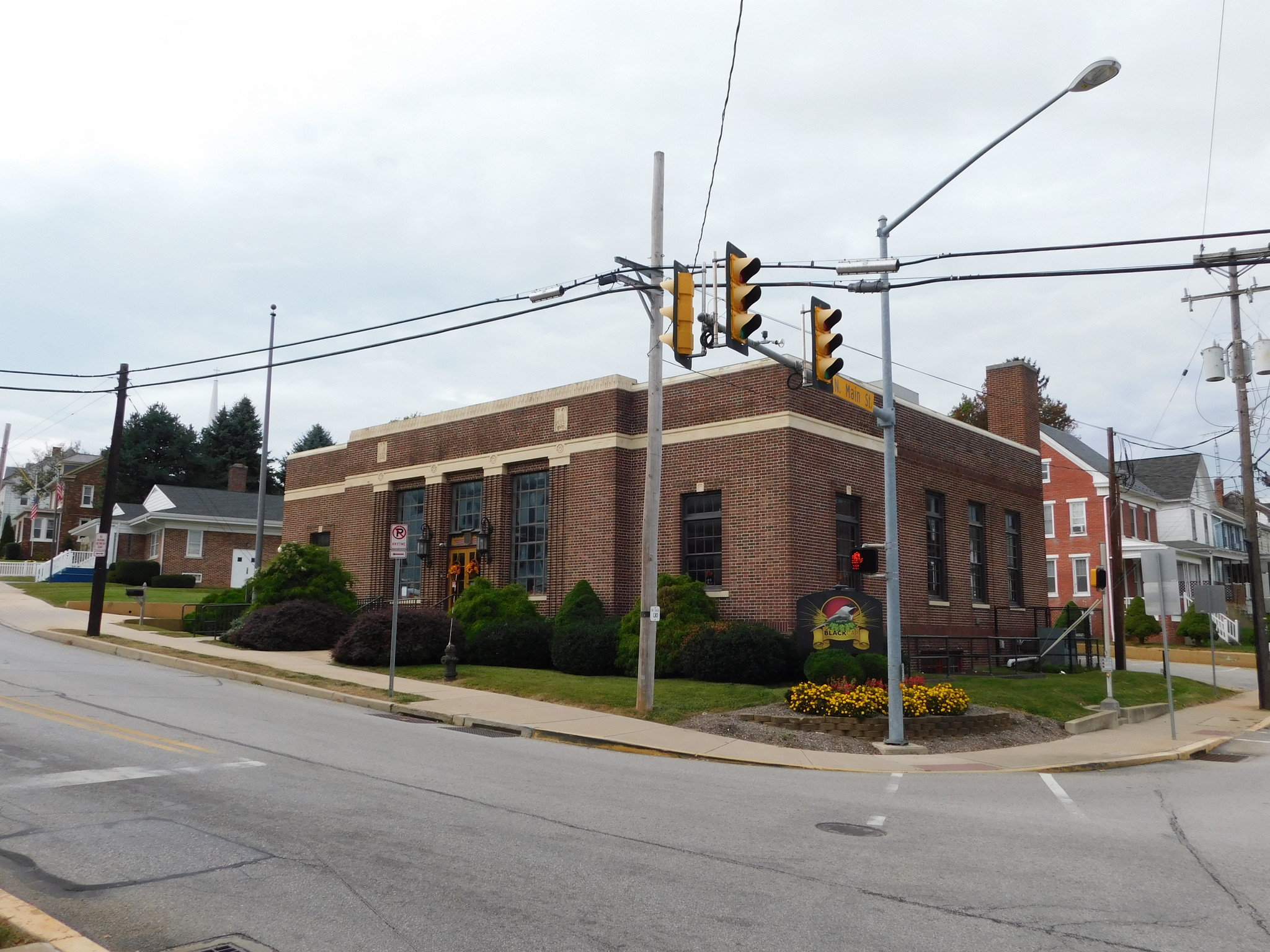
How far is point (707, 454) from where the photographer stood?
22.3m

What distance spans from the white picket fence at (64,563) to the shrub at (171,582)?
6.81m

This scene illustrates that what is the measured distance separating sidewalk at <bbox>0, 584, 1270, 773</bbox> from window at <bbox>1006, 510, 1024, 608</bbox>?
7.80 metres

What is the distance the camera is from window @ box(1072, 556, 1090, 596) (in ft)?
158

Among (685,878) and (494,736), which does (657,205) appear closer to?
(494,736)

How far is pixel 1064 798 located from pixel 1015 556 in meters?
20.5

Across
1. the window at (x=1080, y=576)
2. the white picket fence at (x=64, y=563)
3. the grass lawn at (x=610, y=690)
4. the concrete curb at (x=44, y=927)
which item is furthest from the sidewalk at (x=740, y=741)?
the white picket fence at (x=64, y=563)

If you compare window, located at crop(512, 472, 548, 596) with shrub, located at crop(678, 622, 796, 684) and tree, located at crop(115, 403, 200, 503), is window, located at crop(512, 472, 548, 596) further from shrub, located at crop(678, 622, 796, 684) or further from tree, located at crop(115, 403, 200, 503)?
tree, located at crop(115, 403, 200, 503)

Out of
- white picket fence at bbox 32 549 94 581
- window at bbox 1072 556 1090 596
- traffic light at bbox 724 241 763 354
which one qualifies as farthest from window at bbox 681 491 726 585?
white picket fence at bbox 32 549 94 581

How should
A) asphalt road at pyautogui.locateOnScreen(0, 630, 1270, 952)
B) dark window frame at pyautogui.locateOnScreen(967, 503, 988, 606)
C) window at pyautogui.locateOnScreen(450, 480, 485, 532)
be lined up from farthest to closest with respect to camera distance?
1. dark window frame at pyautogui.locateOnScreen(967, 503, 988, 606)
2. window at pyautogui.locateOnScreen(450, 480, 485, 532)
3. asphalt road at pyautogui.locateOnScreen(0, 630, 1270, 952)

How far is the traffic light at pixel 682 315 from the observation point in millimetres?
11195

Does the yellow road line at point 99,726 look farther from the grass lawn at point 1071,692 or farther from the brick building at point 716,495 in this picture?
the grass lawn at point 1071,692

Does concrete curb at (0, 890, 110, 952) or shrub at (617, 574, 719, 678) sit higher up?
shrub at (617, 574, 719, 678)

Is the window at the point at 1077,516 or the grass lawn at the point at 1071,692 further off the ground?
the window at the point at 1077,516

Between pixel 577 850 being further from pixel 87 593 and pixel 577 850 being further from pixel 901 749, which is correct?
pixel 87 593
